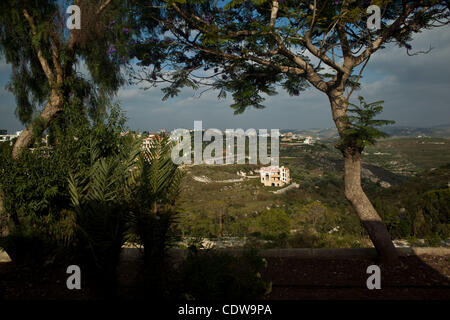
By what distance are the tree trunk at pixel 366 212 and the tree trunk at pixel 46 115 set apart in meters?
5.37

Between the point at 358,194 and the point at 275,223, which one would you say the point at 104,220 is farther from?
the point at 275,223

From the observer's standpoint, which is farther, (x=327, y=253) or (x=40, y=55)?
(x=40, y=55)

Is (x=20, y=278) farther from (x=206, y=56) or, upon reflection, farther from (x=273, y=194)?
(x=273, y=194)

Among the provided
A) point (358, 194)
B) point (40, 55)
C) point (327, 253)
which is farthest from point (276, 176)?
point (40, 55)

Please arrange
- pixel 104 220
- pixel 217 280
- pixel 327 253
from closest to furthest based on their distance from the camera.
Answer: pixel 104 220, pixel 217 280, pixel 327 253

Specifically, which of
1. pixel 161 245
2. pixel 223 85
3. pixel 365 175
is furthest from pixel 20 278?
pixel 365 175

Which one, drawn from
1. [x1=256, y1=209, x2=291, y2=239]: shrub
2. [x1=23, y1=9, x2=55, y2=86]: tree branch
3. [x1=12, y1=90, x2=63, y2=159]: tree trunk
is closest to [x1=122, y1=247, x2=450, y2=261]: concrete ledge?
[x1=12, y1=90, x2=63, y2=159]: tree trunk

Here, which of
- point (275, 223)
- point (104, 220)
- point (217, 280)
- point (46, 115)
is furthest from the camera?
point (275, 223)

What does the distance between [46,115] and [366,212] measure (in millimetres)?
6012

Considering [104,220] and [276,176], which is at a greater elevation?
[104,220]

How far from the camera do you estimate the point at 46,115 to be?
5.20 m

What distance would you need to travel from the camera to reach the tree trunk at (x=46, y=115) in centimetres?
512

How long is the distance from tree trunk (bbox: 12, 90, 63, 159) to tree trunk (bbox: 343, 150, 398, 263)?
211 inches

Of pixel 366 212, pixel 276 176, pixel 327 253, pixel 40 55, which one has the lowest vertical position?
pixel 276 176
